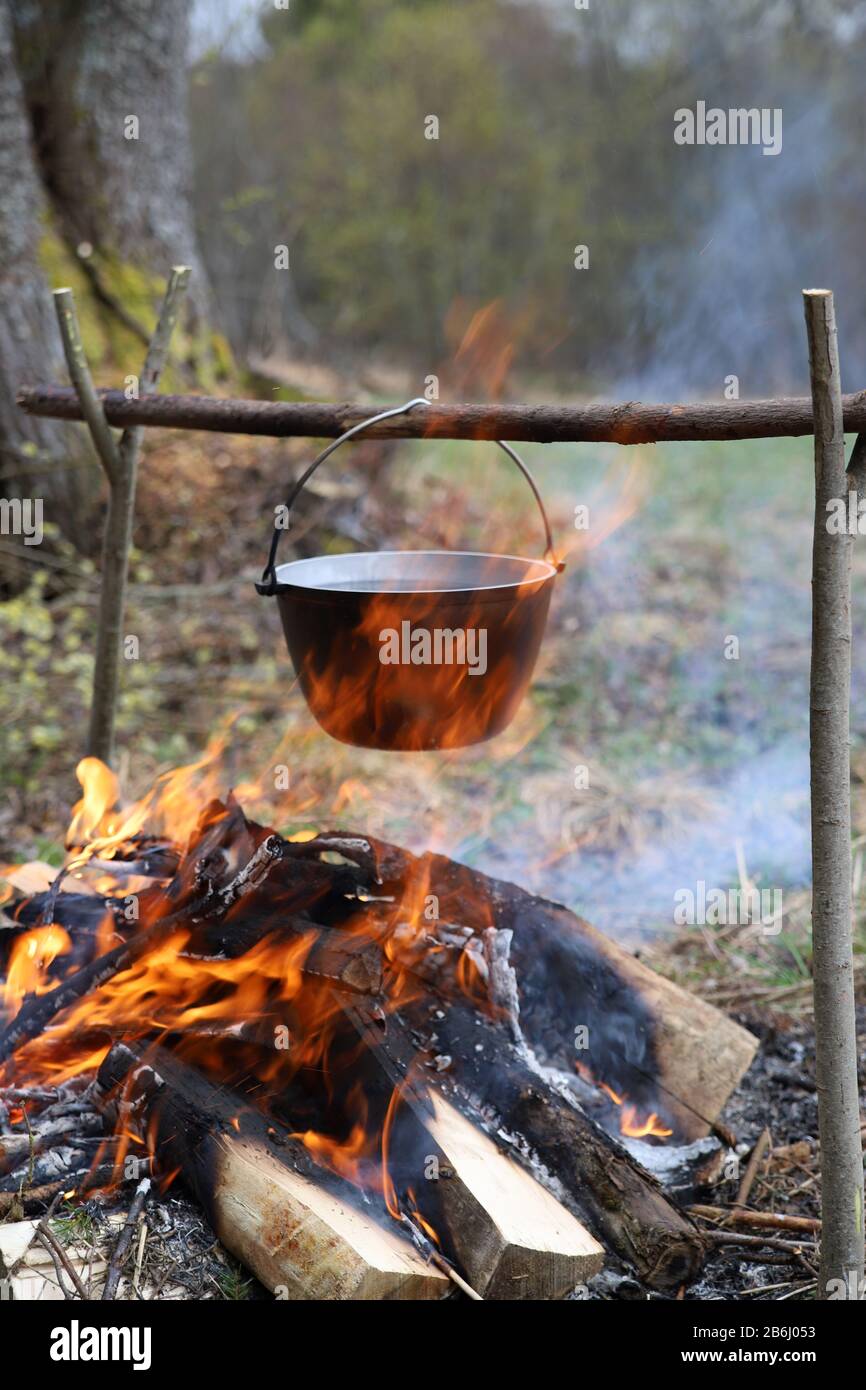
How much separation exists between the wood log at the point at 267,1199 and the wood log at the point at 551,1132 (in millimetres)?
293

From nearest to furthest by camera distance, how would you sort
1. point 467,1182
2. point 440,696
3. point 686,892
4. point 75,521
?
point 467,1182
point 440,696
point 686,892
point 75,521

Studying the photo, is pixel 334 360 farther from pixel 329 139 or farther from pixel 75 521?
pixel 75 521

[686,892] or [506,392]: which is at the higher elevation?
[506,392]

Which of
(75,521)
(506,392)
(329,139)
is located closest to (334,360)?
(506,392)

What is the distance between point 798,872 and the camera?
159 inches

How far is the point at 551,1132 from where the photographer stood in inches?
87.0

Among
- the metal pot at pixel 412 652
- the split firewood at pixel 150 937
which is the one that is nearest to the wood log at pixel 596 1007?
the split firewood at pixel 150 937

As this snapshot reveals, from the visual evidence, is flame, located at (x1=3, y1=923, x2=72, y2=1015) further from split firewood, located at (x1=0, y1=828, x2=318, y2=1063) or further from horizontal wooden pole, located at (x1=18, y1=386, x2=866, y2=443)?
horizontal wooden pole, located at (x1=18, y1=386, x2=866, y2=443)

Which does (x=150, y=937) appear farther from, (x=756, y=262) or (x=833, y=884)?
(x=756, y=262)

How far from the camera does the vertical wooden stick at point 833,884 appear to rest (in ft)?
6.04

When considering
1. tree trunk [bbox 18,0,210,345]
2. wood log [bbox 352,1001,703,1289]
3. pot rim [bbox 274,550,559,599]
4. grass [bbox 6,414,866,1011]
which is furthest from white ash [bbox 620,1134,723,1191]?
tree trunk [bbox 18,0,210,345]

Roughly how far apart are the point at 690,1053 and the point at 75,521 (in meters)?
4.51

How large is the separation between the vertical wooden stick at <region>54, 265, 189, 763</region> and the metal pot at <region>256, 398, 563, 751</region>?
0.82 m

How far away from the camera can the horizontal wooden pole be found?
6.59ft
